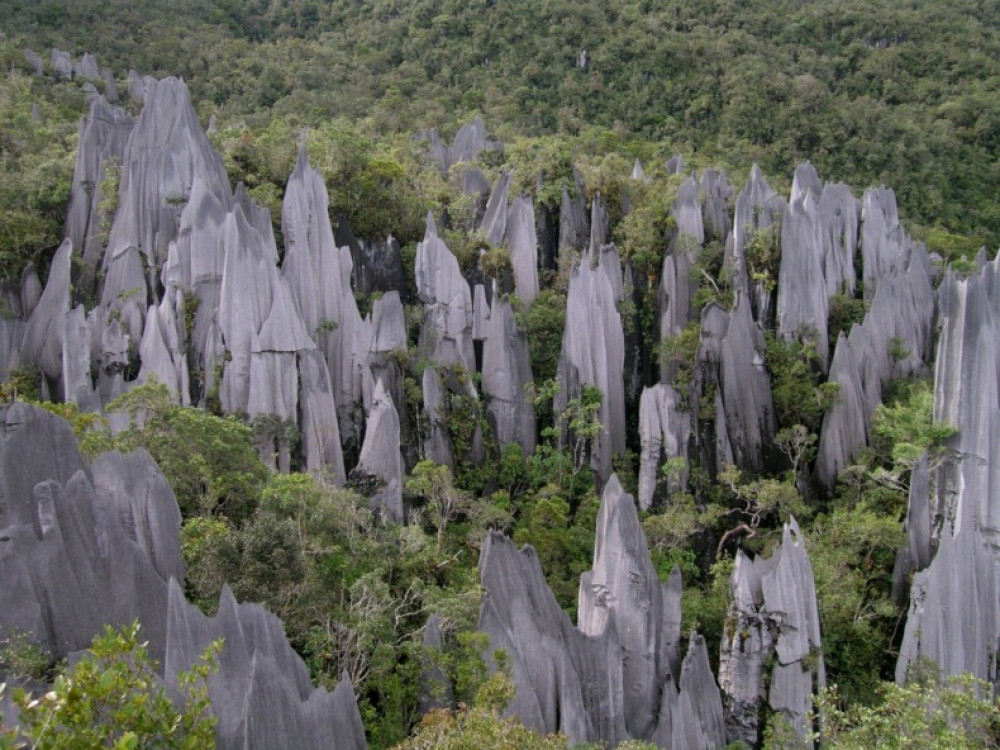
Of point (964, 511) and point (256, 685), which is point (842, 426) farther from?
point (256, 685)

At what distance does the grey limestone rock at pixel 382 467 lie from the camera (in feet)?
60.3

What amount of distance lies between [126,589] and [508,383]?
1255 centimetres

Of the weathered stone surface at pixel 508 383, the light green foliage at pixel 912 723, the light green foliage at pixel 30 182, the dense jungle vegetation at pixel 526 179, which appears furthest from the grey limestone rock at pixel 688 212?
the light green foliage at pixel 912 723

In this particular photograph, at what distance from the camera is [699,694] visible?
13.9 meters

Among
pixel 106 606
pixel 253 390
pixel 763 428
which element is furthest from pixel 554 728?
pixel 763 428

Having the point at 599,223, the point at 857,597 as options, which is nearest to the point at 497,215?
the point at 599,223

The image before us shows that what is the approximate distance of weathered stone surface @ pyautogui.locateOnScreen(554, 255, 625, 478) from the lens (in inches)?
856

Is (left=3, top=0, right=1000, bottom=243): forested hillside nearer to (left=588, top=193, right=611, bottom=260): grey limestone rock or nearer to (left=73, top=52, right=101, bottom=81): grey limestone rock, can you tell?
(left=73, top=52, right=101, bottom=81): grey limestone rock

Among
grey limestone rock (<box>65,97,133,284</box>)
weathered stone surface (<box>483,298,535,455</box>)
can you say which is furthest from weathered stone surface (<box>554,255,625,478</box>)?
grey limestone rock (<box>65,97,133,284</box>)

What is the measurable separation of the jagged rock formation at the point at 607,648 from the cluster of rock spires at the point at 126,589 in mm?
3733

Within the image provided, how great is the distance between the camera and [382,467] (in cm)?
1845

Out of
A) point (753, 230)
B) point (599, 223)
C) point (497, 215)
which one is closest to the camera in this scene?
point (753, 230)

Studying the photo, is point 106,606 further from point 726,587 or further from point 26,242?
point 26,242

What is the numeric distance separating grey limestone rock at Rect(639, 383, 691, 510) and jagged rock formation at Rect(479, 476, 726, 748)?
6162 millimetres
